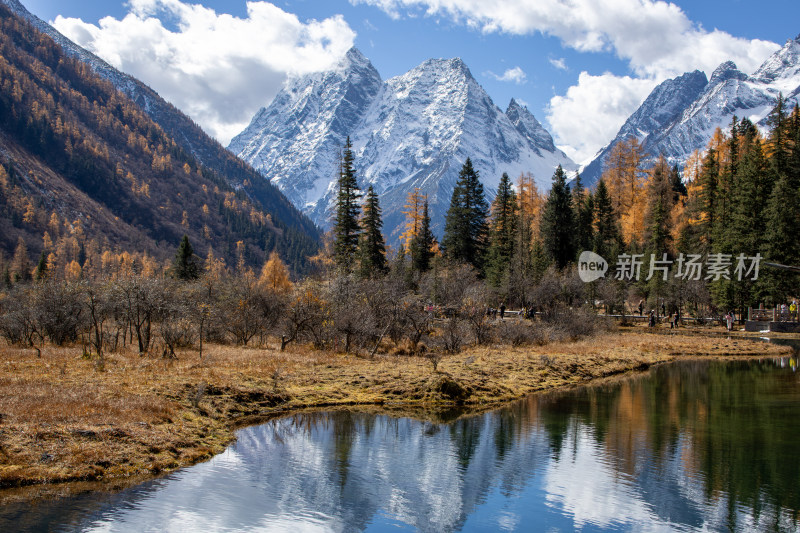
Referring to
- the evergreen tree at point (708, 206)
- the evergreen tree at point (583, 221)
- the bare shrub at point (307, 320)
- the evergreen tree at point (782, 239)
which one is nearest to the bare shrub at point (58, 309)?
the bare shrub at point (307, 320)

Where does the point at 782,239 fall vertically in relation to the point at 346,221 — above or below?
below

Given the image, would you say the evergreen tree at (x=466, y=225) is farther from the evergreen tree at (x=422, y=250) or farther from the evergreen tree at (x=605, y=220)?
the evergreen tree at (x=605, y=220)

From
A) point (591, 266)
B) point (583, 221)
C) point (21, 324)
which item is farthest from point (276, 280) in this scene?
point (21, 324)

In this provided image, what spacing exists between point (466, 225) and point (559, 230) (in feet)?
36.6

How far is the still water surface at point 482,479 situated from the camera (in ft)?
35.5

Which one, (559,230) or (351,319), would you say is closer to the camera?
(351,319)

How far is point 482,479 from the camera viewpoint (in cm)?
1355

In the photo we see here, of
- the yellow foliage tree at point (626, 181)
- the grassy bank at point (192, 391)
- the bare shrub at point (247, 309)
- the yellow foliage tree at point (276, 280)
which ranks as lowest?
the grassy bank at point (192, 391)

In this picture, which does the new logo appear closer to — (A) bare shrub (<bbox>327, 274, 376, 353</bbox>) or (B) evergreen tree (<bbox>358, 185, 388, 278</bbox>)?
(B) evergreen tree (<bbox>358, 185, 388, 278</bbox>)

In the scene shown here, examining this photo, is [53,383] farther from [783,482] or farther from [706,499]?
[783,482]

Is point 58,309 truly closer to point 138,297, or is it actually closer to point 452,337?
point 138,297

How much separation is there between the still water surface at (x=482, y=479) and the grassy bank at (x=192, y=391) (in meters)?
1.07

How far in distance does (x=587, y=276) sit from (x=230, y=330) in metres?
Answer: 39.6

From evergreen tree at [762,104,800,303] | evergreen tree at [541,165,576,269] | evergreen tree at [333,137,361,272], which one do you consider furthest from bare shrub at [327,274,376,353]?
evergreen tree at [541,165,576,269]
